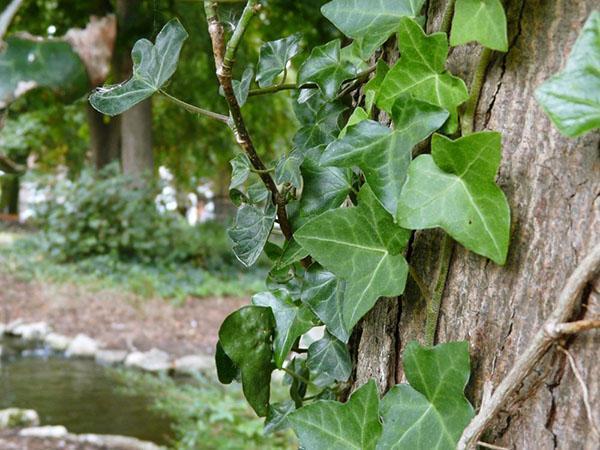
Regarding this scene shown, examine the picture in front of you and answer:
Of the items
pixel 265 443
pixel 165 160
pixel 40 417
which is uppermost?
pixel 165 160

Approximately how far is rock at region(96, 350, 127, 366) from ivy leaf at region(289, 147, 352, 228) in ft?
16.7

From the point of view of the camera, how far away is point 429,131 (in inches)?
20.1

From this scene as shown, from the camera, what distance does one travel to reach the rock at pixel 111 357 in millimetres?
5414

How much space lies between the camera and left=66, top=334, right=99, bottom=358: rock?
555 centimetres

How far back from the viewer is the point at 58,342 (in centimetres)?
575

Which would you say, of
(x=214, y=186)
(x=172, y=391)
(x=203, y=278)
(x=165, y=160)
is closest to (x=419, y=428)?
(x=172, y=391)

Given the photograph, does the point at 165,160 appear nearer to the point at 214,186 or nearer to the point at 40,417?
the point at 214,186

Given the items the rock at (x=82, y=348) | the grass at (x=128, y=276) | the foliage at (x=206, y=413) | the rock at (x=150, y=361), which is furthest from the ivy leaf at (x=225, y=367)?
the grass at (x=128, y=276)

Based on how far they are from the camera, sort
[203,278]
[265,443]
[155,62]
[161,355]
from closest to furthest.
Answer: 1. [155,62]
2. [265,443]
3. [161,355]
4. [203,278]

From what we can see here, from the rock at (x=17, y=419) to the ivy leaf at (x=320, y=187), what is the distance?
3.65 m

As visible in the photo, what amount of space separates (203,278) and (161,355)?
6.71 ft

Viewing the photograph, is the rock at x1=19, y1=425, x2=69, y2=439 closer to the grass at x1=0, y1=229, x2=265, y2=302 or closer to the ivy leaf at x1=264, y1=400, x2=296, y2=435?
the grass at x1=0, y1=229, x2=265, y2=302

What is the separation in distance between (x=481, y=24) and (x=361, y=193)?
0.54 ft

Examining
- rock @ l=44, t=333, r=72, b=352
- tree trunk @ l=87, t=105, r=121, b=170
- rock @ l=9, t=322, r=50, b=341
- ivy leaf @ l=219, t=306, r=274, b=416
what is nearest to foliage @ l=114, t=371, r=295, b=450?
Result: rock @ l=44, t=333, r=72, b=352
